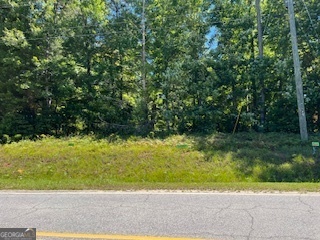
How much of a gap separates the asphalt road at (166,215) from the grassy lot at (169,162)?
2514 mm

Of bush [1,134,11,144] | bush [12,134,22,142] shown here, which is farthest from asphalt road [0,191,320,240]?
bush [12,134,22,142]

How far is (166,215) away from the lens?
14.8 feet

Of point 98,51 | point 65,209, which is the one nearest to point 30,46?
point 98,51

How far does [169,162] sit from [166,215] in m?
6.13

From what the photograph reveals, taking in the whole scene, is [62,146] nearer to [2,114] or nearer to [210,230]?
[2,114]

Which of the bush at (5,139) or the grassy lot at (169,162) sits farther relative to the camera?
the bush at (5,139)

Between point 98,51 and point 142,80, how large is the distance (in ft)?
12.4

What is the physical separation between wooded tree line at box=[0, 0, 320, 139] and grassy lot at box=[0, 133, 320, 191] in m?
2.99

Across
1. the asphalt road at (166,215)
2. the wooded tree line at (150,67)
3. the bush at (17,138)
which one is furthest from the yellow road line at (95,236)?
the bush at (17,138)

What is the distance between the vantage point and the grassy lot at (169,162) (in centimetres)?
945

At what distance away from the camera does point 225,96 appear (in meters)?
15.8

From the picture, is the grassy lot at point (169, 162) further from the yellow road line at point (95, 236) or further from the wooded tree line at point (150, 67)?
the yellow road line at point (95, 236)

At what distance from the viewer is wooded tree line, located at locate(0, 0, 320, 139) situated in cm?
1505

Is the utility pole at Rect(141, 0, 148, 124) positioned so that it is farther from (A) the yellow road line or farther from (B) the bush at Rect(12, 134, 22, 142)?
(A) the yellow road line
